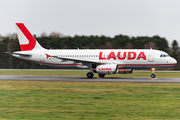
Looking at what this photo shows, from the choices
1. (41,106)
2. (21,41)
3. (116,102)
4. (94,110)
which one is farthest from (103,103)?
(21,41)

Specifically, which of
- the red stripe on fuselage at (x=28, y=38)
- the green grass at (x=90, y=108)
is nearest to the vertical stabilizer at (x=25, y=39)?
the red stripe on fuselage at (x=28, y=38)

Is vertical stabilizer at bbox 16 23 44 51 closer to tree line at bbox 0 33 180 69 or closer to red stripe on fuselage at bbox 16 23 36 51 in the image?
red stripe on fuselage at bbox 16 23 36 51

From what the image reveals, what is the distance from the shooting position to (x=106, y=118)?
1001 centimetres

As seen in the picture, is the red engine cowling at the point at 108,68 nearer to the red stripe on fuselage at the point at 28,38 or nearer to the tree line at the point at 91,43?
the red stripe on fuselage at the point at 28,38

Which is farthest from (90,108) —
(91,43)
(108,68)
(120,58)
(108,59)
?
(91,43)

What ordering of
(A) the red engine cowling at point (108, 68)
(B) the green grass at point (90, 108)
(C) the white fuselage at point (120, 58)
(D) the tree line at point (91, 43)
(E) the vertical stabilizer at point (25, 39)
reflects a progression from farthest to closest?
(D) the tree line at point (91, 43) → (E) the vertical stabilizer at point (25, 39) → (C) the white fuselage at point (120, 58) → (A) the red engine cowling at point (108, 68) → (B) the green grass at point (90, 108)

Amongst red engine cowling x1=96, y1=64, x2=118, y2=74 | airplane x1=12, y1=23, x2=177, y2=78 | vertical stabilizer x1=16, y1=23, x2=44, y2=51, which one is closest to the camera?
red engine cowling x1=96, y1=64, x2=118, y2=74

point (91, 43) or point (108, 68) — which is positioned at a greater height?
point (91, 43)

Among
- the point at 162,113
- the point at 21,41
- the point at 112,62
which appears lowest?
the point at 162,113

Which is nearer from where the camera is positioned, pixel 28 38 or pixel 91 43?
pixel 28 38

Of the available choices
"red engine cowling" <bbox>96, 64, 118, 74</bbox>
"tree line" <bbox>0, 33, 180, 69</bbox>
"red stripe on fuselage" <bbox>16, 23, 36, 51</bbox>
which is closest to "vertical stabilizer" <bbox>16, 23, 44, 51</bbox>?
"red stripe on fuselage" <bbox>16, 23, 36, 51</bbox>

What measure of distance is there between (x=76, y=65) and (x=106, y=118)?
24080 mm

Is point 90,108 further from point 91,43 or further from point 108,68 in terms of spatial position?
point 91,43

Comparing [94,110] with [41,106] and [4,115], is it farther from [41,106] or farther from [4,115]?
[4,115]
